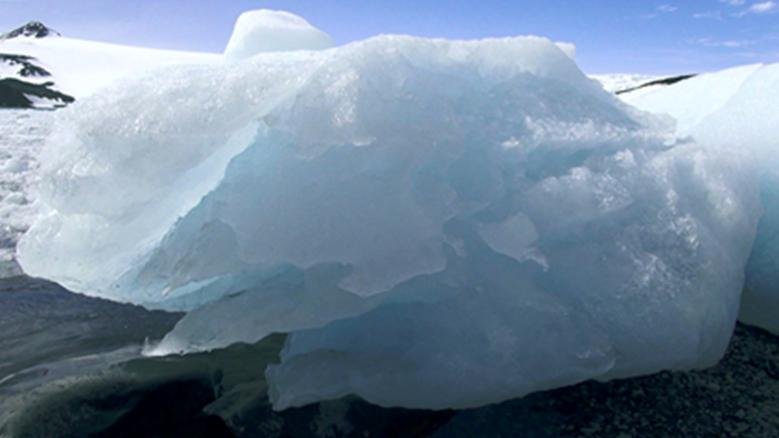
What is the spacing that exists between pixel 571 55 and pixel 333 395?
6.28 feet

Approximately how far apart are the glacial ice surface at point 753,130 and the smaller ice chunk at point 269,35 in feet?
7.77

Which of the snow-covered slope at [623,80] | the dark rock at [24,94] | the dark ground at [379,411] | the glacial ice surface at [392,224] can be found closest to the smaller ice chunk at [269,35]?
the glacial ice surface at [392,224]

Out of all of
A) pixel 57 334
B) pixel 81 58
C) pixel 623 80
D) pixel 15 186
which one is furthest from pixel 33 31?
pixel 57 334

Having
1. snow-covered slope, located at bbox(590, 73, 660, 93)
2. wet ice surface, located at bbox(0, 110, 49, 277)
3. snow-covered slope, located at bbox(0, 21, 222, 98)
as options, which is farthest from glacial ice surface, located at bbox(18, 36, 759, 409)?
snow-covered slope, located at bbox(0, 21, 222, 98)

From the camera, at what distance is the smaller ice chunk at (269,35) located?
136 inches

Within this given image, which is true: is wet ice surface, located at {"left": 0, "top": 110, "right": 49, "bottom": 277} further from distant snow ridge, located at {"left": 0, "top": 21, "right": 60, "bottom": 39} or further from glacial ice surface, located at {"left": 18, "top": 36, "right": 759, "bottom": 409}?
distant snow ridge, located at {"left": 0, "top": 21, "right": 60, "bottom": 39}

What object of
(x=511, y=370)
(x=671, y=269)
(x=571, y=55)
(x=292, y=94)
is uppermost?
(x=571, y=55)

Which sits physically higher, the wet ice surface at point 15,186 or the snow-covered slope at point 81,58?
the snow-covered slope at point 81,58

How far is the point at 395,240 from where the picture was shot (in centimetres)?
223

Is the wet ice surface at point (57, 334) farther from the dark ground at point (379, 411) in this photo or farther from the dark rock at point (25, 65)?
the dark rock at point (25, 65)

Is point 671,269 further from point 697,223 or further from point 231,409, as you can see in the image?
point 231,409

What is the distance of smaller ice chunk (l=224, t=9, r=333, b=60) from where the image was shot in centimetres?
345

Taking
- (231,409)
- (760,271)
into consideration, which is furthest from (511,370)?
(760,271)

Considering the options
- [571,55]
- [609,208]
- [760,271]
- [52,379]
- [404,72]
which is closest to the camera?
[404,72]
